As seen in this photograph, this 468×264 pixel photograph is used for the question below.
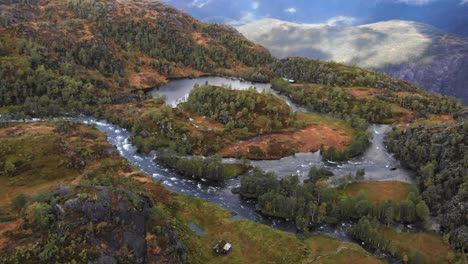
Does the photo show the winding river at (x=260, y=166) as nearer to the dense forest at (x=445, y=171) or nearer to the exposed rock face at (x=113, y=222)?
the dense forest at (x=445, y=171)

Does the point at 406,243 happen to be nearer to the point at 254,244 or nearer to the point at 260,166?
the point at 254,244

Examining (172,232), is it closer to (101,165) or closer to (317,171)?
(101,165)

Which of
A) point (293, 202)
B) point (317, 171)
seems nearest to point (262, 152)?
point (317, 171)

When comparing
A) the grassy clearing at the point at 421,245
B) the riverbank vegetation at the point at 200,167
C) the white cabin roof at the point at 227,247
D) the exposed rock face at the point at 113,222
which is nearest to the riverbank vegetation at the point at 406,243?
the grassy clearing at the point at 421,245

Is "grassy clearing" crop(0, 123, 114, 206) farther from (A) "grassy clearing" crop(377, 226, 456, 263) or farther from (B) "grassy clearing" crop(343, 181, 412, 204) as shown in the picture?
(A) "grassy clearing" crop(377, 226, 456, 263)

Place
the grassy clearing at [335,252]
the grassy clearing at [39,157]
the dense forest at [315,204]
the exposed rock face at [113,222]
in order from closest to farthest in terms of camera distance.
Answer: the exposed rock face at [113,222] → the grassy clearing at [335,252] → the grassy clearing at [39,157] → the dense forest at [315,204]

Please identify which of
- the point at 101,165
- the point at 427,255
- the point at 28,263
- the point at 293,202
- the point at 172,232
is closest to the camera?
the point at 28,263

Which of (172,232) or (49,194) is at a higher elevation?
(49,194)
